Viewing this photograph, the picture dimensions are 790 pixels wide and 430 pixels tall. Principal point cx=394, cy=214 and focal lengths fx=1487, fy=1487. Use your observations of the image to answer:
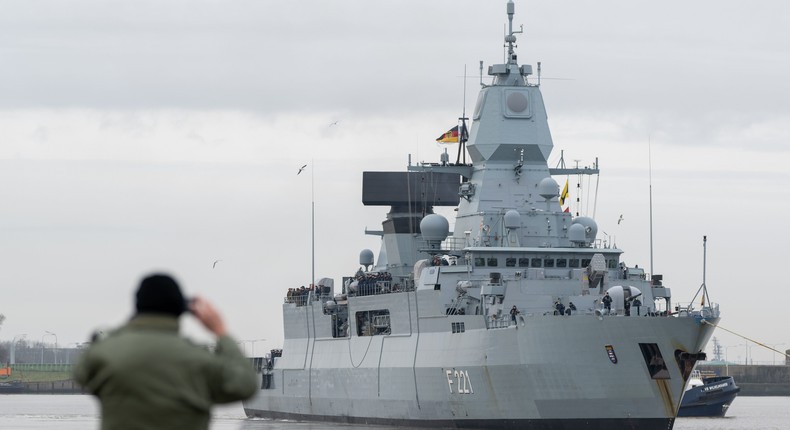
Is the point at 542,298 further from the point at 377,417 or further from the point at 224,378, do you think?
the point at 224,378

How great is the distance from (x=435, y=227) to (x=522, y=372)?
29.4 feet

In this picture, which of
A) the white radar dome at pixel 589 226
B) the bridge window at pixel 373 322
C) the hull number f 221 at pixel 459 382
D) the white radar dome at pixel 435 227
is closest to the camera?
the hull number f 221 at pixel 459 382

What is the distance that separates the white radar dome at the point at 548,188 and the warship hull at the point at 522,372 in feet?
17.0

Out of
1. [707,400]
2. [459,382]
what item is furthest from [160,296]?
[707,400]

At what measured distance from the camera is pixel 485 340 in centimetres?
4656

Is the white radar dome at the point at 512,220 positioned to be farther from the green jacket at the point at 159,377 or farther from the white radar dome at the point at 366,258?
the green jacket at the point at 159,377

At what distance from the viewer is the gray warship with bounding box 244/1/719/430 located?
44125mm

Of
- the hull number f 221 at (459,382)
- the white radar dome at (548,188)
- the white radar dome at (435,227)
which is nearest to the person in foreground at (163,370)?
the hull number f 221 at (459,382)

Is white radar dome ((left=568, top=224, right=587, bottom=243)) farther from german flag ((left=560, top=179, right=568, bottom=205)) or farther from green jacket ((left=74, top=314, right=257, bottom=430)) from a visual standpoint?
green jacket ((left=74, top=314, right=257, bottom=430))

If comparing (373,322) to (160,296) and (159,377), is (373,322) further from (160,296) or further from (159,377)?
(159,377)

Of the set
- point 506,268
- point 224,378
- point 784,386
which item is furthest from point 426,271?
point 784,386

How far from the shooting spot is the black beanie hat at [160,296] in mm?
7426

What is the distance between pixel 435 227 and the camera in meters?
52.6

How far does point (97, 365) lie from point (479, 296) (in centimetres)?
4111
